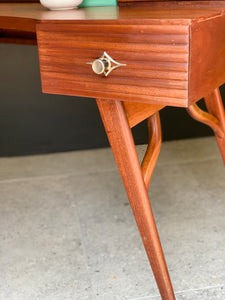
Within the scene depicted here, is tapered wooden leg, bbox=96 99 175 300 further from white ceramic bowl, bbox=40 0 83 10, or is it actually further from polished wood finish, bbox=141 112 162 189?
white ceramic bowl, bbox=40 0 83 10

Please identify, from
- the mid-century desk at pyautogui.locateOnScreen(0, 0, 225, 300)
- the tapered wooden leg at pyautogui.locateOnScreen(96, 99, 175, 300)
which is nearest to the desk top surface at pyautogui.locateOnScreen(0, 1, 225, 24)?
the mid-century desk at pyautogui.locateOnScreen(0, 0, 225, 300)

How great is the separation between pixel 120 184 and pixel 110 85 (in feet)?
3.30

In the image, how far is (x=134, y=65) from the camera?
2.50 feet

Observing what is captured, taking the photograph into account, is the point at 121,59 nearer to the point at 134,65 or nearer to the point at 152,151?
the point at 134,65

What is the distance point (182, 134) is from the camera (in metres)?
2.22

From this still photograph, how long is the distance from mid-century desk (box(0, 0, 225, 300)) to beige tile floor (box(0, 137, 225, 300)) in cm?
19

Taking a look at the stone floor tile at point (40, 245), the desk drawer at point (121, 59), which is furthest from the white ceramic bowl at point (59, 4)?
the stone floor tile at point (40, 245)

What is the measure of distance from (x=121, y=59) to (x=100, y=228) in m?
0.82

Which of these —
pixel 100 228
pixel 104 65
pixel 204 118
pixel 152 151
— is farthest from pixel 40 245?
pixel 104 65

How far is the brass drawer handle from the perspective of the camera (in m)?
0.78

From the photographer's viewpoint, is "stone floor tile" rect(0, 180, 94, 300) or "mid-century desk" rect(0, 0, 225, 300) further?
"stone floor tile" rect(0, 180, 94, 300)

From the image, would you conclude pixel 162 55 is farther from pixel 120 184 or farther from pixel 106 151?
pixel 106 151

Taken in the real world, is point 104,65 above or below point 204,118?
above

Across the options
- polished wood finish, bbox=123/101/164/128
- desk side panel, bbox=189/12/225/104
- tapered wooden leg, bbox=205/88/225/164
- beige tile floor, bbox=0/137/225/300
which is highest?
desk side panel, bbox=189/12/225/104
